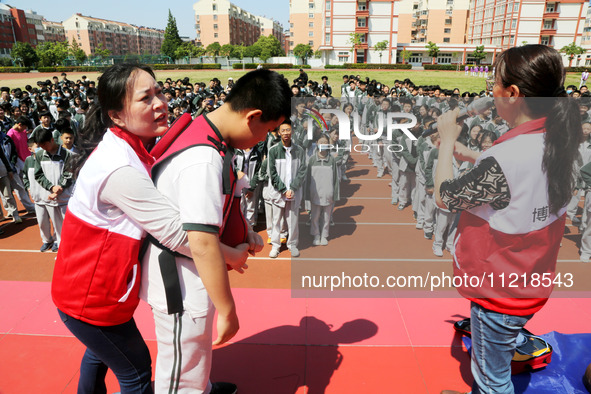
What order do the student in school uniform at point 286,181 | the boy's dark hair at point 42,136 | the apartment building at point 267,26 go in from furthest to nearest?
1. the apartment building at point 267,26
2. the student in school uniform at point 286,181
3. the boy's dark hair at point 42,136

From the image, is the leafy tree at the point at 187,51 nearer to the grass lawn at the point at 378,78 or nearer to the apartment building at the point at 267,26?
the grass lawn at the point at 378,78

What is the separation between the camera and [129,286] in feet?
5.68

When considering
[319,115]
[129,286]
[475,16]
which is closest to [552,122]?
[129,286]

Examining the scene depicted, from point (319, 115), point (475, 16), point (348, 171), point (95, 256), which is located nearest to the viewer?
point (95, 256)

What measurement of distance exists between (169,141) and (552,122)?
178 cm

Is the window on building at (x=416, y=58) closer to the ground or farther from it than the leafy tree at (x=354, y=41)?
closer to the ground

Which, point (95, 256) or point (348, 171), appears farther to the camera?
point (348, 171)

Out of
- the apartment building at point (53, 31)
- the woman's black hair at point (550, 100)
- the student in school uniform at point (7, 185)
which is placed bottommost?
the student in school uniform at point (7, 185)

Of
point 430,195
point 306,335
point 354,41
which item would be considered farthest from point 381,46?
point 306,335

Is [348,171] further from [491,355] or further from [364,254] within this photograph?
[491,355]

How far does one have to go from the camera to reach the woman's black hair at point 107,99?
1745 mm

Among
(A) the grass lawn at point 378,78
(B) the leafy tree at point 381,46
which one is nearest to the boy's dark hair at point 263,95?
(A) the grass lawn at point 378,78

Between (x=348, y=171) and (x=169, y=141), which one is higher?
(x=169, y=141)

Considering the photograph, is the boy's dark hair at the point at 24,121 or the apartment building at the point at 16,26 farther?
the apartment building at the point at 16,26
